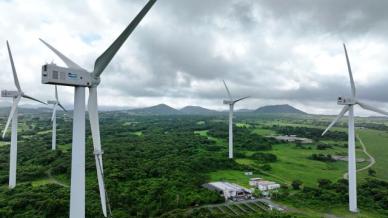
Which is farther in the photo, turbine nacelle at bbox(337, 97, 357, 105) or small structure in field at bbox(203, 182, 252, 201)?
small structure in field at bbox(203, 182, 252, 201)

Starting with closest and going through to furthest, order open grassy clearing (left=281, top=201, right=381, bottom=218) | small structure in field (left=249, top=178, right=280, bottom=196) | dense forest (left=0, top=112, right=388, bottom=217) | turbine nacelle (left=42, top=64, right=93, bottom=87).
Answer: turbine nacelle (left=42, top=64, right=93, bottom=87) → dense forest (left=0, top=112, right=388, bottom=217) → open grassy clearing (left=281, top=201, right=381, bottom=218) → small structure in field (left=249, top=178, right=280, bottom=196)

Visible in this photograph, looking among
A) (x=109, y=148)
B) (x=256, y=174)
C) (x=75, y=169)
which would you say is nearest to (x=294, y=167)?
(x=256, y=174)

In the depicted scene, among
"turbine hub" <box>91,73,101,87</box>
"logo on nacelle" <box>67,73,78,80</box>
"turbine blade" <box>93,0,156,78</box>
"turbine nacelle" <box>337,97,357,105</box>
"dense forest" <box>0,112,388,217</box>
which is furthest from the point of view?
"turbine nacelle" <box>337,97,357,105</box>

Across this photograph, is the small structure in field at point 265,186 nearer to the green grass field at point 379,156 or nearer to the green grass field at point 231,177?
the green grass field at point 231,177

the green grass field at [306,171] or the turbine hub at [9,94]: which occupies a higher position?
the turbine hub at [9,94]

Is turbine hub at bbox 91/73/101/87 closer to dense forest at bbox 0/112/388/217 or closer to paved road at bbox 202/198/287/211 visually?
dense forest at bbox 0/112/388/217

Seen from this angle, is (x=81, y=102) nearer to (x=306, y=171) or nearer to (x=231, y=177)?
(x=231, y=177)

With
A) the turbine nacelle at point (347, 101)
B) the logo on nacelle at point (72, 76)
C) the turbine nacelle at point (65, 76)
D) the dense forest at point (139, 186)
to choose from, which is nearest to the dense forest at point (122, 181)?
the dense forest at point (139, 186)

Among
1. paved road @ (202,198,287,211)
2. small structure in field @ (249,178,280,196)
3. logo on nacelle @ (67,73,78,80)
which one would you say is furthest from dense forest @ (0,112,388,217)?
logo on nacelle @ (67,73,78,80)

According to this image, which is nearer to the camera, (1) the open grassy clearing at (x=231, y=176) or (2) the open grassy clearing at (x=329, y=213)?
(2) the open grassy clearing at (x=329, y=213)

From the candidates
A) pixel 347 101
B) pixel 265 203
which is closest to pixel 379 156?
pixel 265 203
